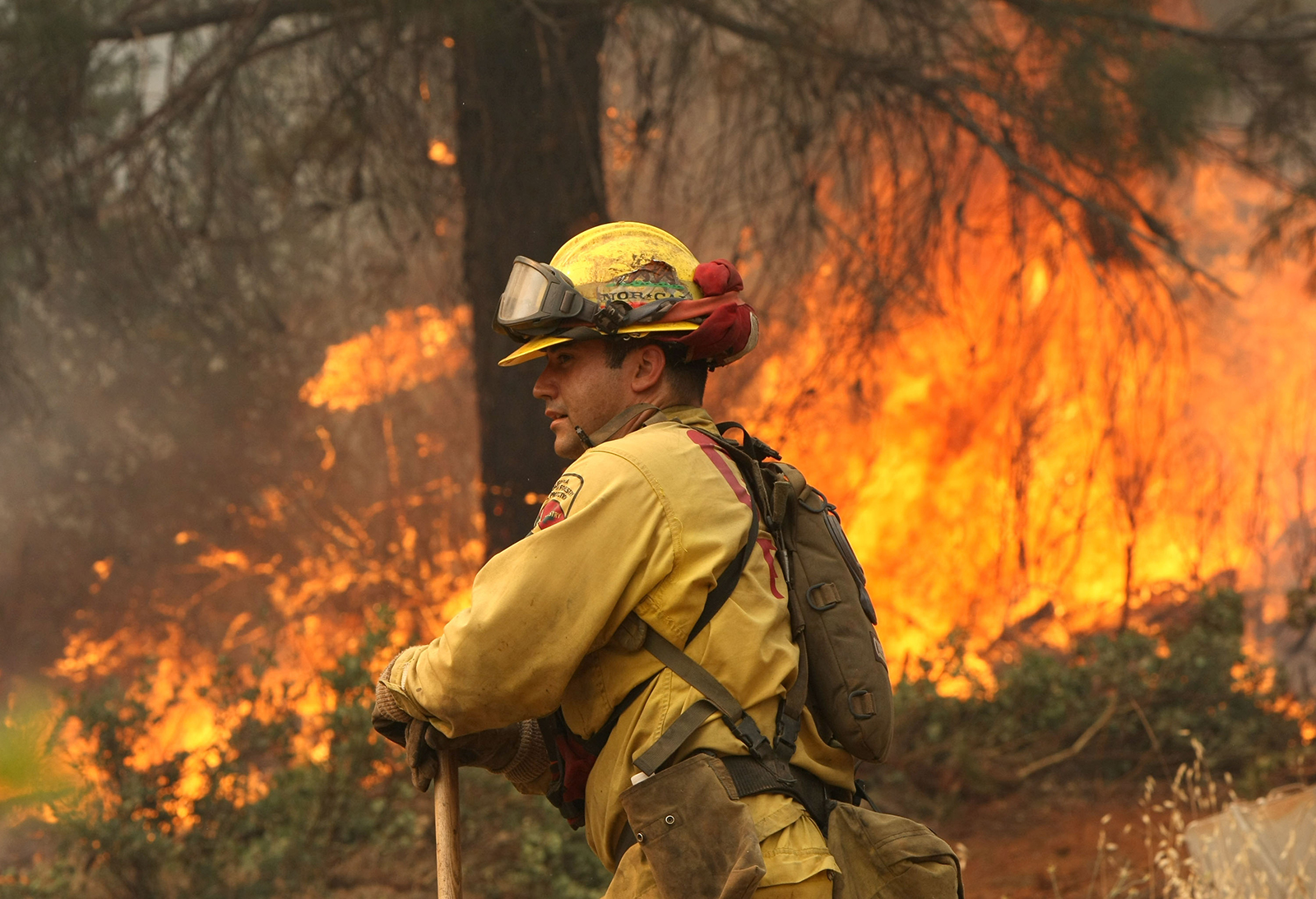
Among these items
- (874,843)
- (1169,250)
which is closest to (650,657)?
(874,843)

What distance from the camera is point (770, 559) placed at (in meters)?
2.09

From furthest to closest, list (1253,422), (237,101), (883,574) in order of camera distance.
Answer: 1. (1253,422)
2. (883,574)
3. (237,101)

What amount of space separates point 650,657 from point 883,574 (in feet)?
22.0

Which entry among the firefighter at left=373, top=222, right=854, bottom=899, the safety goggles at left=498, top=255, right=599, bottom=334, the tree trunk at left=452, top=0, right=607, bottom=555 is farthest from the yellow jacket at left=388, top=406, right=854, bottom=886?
the tree trunk at left=452, top=0, right=607, bottom=555

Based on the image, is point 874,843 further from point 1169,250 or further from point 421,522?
point 421,522

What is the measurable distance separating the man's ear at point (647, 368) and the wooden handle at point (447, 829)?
738mm

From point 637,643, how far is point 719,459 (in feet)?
1.14

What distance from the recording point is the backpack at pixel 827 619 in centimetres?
206

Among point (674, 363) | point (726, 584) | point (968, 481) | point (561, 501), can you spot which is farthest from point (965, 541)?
point (561, 501)

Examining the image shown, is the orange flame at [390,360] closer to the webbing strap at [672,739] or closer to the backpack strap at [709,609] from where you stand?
the backpack strap at [709,609]

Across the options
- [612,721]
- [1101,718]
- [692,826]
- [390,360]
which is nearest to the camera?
[692,826]

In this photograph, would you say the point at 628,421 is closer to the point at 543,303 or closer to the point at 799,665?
the point at 543,303

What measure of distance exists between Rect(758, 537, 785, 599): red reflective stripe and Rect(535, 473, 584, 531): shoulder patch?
1.14ft

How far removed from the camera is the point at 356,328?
980 cm
